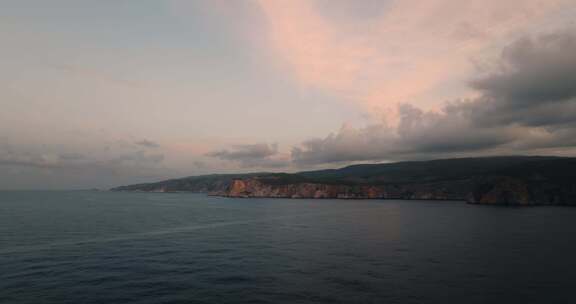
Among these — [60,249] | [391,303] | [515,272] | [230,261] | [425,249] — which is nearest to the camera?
[391,303]

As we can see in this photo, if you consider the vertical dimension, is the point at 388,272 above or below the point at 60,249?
below

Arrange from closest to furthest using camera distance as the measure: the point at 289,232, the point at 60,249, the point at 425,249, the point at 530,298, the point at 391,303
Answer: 1. the point at 391,303
2. the point at 530,298
3. the point at 60,249
4. the point at 425,249
5. the point at 289,232

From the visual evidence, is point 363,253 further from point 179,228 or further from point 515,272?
point 179,228

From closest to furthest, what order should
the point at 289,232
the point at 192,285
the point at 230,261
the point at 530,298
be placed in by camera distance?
the point at 530,298 → the point at 192,285 → the point at 230,261 → the point at 289,232

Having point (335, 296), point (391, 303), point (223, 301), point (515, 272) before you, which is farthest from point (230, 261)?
point (515, 272)

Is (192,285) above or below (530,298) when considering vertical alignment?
above

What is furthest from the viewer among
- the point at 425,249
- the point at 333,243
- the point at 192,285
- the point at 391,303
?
the point at 333,243

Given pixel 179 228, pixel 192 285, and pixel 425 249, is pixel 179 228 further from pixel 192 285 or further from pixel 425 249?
pixel 425 249

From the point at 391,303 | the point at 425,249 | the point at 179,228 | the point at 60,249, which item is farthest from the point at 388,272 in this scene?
the point at 179,228

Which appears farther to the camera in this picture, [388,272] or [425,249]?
[425,249]
